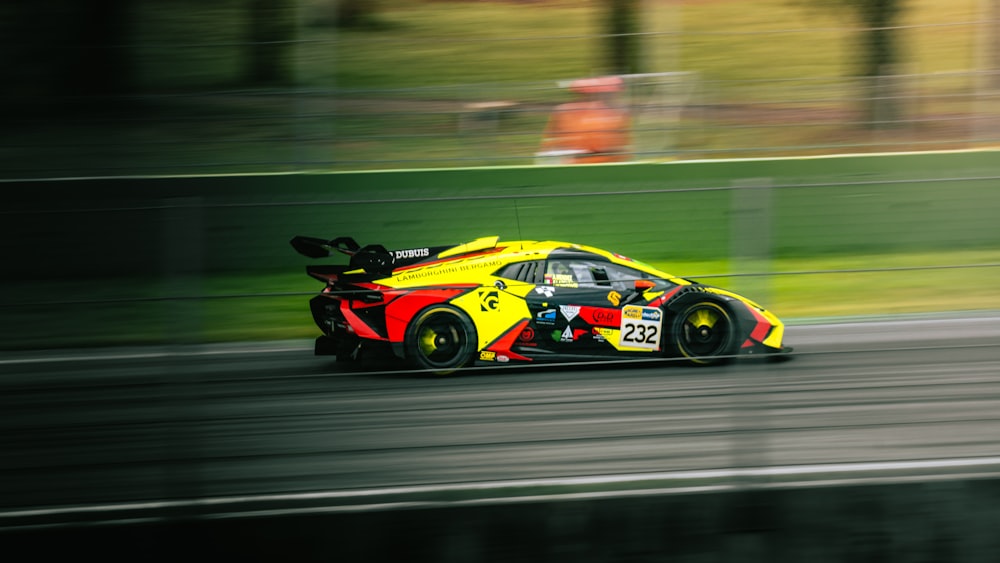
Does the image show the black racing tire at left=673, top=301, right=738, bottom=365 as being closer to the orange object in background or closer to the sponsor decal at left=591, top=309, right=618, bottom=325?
Answer: the sponsor decal at left=591, top=309, right=618, bottom=325

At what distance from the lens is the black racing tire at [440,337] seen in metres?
6.44

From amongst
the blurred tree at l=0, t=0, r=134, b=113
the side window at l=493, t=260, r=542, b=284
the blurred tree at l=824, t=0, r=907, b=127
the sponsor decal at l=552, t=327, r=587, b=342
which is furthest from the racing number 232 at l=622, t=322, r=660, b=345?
the blurred tree at l=0, t=0, r=134, b=113

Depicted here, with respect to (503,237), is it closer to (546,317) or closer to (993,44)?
(546,317)

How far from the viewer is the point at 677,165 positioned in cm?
1019

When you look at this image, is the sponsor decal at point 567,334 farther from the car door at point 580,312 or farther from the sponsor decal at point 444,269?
the sponsor decal at point 444,269

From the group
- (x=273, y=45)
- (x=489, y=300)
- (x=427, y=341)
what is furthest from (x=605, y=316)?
(x=273, y=45)

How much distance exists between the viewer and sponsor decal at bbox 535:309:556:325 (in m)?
6.72

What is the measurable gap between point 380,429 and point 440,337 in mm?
3548

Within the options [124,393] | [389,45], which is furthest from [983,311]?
[124,393]

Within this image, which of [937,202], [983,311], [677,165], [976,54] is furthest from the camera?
[976,54]

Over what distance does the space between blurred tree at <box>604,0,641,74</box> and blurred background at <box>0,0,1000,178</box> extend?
Result: 3 centimetres

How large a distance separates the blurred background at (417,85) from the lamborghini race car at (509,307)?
3158 millimetres

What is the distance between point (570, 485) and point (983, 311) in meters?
6.57

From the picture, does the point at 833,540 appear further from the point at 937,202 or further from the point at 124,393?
the point at 937,202
